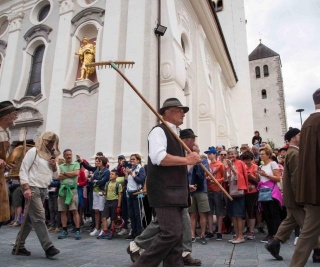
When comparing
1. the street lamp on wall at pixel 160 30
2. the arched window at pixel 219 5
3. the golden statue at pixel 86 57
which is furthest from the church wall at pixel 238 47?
the golden statue at pixel 86 57

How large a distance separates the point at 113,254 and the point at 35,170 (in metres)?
2.06

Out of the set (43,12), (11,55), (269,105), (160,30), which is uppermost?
(269,105)

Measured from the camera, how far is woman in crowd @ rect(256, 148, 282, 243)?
6.00 metres

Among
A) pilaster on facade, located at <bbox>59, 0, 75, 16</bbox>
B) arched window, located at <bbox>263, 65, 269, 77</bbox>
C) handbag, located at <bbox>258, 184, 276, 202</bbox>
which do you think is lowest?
handbag, located at <bbox>258, 184, 276, 202</bbox>

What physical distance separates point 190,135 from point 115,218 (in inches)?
163

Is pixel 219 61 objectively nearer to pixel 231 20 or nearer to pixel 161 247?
pixel 231 20

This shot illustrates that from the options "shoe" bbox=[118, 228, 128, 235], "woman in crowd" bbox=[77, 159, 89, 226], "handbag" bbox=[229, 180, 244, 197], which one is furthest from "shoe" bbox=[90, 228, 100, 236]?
"handbag" bbox=[229, 180, 244, 197]

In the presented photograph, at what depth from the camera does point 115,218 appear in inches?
299

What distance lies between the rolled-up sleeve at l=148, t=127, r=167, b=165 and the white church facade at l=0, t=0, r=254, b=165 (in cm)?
709

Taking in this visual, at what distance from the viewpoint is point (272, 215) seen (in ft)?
19.8

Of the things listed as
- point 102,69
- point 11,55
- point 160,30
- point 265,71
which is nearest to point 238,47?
point 265,71

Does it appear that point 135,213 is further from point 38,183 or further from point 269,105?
point 269,105

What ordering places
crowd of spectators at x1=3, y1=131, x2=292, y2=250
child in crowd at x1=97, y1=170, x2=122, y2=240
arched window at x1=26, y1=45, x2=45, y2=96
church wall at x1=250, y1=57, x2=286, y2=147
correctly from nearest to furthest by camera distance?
crowd of spectators at x1=3, y1=131, x2=292, y2=250
child in crowd at x1=97, y1=170, x2=122, y2=240
arched window at x1=26, y1=45, x2=45, y2=96
church wall at x1=250, y1=57, x2=286, y2=147

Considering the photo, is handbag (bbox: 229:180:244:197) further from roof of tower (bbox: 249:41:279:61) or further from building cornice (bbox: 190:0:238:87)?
roof of tower (bbox: 249:41:279:61)
